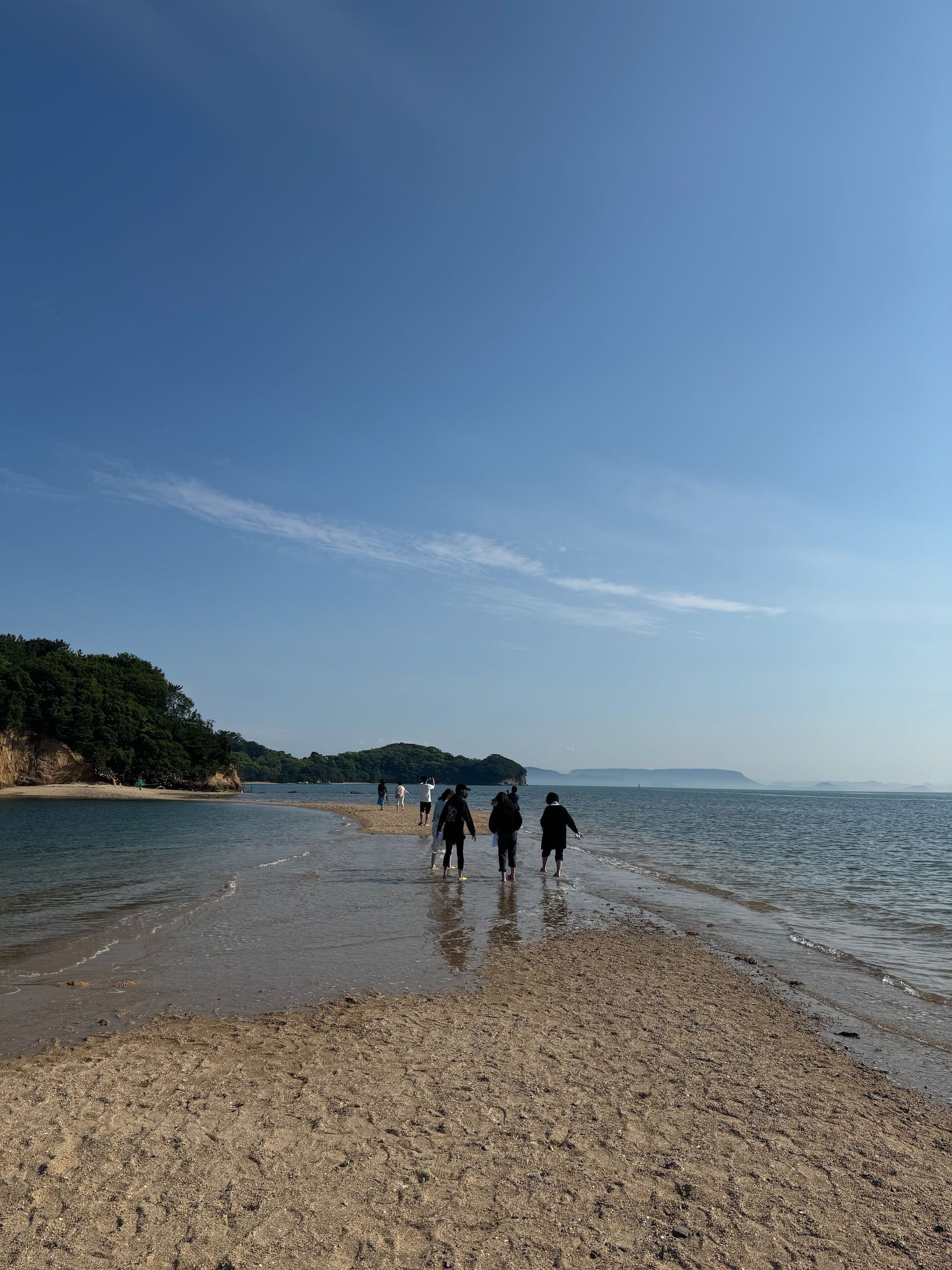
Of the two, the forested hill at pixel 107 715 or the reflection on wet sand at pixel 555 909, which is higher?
the forested hill at pixel 107 715

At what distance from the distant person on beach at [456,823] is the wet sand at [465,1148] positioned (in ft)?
31.0

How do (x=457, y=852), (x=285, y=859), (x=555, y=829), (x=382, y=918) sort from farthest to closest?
(x=285, y=859)
(x=555, y=829)
(x=457, y=852)
(x=382, y=918)

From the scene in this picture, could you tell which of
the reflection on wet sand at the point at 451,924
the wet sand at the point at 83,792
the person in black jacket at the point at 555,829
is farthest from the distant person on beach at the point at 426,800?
the wet sand at the point at 83,792

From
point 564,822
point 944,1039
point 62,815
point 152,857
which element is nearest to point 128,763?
point 62,815

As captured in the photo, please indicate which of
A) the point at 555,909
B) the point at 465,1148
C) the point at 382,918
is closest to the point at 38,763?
the point at 382,918

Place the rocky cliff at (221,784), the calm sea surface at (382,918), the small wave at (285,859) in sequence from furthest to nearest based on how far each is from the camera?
the rocky cliff at (221,784) → the small wave at (285,859) → the calm sea surface at (382,918)

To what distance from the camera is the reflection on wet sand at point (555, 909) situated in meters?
12.0

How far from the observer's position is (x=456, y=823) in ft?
56.2

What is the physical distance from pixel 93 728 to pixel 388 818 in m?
48.3

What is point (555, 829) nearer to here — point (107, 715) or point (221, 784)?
point (107, 715)

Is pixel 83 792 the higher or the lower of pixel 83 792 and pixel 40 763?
the lower

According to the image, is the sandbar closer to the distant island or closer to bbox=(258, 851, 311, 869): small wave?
the distant island

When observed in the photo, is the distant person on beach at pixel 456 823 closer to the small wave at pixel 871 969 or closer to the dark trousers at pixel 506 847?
the dark trousers at pixel 506 847

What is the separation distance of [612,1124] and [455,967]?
4.53 metres
